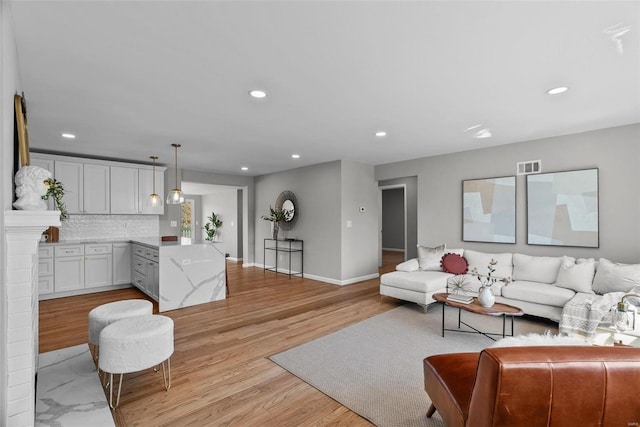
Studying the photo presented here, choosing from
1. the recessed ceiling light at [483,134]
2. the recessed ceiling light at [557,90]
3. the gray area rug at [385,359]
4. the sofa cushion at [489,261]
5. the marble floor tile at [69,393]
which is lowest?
the gray area rug at [385,359]

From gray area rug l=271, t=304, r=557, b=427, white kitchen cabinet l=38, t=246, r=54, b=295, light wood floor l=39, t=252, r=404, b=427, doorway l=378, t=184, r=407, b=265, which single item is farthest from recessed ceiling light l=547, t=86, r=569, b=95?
doorway l=378, t=184, r=407, b=265

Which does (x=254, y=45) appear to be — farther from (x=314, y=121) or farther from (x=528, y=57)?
(x=528, y=57)

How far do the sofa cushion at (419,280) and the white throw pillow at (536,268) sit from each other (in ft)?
3.04

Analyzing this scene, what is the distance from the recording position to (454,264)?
4645 millimetres

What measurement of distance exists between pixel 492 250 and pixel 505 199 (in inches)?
33.1

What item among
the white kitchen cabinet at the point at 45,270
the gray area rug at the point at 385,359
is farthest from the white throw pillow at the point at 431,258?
the white kitchen cabinet at the point at 45,270

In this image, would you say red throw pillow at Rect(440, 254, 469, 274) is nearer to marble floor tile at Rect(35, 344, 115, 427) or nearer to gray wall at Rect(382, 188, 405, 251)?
marble floor tile at Rect(35, 344, 115, 427)

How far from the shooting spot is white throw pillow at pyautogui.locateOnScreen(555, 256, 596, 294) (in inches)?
140

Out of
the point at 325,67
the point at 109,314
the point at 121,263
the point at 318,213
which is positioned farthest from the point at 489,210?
the point at 121,263

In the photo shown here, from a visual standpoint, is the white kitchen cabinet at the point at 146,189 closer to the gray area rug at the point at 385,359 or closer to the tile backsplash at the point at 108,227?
the tile backsplash at the point at 108,227

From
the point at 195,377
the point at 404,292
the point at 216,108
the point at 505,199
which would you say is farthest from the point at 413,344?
the point at 216,108

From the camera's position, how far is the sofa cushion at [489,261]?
4.33 m

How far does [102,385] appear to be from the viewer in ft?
7.74

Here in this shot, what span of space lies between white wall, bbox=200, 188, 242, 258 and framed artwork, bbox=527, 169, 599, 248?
283 inches
